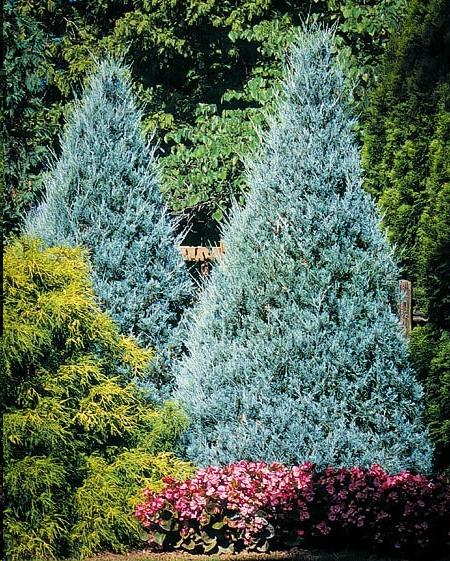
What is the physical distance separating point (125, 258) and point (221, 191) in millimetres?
3381

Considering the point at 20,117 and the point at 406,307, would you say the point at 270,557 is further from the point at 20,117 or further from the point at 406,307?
the point at 20,117

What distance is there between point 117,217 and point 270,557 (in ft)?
10.0

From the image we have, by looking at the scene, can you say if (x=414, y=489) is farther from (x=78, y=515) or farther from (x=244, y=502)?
(x=78, y=515)

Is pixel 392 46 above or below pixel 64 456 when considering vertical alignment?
above

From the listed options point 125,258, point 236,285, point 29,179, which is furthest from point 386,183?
point 29,179

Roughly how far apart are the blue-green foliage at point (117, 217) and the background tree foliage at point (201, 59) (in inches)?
104

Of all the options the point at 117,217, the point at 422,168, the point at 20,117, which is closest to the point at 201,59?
the point at 20,117

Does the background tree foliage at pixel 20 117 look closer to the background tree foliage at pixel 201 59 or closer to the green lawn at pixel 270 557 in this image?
the background tree foliage at pixel 201 59

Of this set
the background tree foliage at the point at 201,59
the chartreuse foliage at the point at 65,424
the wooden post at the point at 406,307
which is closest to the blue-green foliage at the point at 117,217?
the chartreuse foliage at the point at 65,424

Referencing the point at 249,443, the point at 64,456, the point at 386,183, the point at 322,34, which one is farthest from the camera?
the point at 386,183

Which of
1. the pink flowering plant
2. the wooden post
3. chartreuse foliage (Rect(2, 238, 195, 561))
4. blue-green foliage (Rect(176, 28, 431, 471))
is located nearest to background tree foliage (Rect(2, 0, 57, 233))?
chartreuse foliage (Rect(2, 238, 195, 561))

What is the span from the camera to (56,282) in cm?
571

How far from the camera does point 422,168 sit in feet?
22.9

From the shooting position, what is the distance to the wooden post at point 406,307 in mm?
6502
